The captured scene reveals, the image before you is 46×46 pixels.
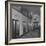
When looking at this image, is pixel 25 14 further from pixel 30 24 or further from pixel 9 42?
pixel 9 42

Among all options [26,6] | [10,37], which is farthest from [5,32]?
[26,6]

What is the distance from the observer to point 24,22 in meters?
1.74

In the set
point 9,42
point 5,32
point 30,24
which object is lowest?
point 9,42

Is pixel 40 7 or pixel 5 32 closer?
pixel 5 32

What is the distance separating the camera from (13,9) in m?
1.72

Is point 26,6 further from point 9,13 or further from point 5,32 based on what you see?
point 5,32

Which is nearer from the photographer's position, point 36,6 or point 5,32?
point 5,32

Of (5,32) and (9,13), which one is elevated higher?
(9,13)

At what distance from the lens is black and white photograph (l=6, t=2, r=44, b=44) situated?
170cm

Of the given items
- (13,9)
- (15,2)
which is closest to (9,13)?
(13,9)

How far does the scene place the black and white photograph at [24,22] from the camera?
1703 millimetres

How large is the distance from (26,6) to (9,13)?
33 centimetres

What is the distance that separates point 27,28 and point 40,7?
1.49 ft

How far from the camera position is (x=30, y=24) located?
1762 mm
